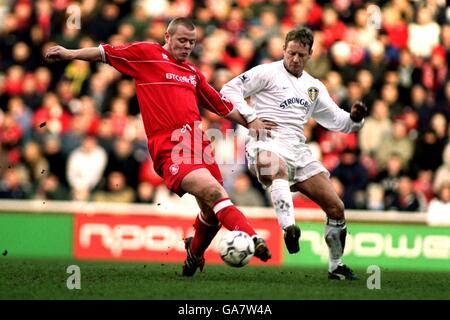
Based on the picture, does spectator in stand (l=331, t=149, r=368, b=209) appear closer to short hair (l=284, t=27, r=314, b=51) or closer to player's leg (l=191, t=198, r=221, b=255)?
player's leg (l=191, t=198, r=221, b=255)

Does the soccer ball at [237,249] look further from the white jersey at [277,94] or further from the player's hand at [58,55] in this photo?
the player's hand at [58,55]

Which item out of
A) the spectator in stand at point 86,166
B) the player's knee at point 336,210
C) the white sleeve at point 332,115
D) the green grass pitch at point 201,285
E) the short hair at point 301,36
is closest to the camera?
the green grass pitch at point 201,285

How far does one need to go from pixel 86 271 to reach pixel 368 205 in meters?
6.37

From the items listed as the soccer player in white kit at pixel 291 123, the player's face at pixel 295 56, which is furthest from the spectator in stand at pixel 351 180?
the player's face at pixel 295 56

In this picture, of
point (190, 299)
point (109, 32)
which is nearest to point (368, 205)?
point (109, 32)

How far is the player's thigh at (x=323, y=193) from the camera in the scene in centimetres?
1028

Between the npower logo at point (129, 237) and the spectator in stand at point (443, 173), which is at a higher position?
the spectator in stand at point (443, 173)

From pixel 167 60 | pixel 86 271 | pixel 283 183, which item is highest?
pixel 167 60

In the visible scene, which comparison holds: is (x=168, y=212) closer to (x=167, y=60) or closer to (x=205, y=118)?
(x=205, y=118)

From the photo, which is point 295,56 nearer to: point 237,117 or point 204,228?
point 237,117

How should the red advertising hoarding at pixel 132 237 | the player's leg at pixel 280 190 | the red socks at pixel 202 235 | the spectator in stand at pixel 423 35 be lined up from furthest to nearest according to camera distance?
1. the spectator in stand at pixel 423 35
2. the red advertising hoarding at pixel 132 237
3. the red socks at pixel 202 235
4. the player's leg at pixel 280 190

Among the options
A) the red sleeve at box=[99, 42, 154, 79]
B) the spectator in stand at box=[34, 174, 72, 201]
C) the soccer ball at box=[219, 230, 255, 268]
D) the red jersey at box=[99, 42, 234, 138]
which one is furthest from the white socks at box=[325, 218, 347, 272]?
the spectator in stand at box=[34, 174, 72, 201]

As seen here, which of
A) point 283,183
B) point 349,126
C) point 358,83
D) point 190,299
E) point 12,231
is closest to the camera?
point 190,299

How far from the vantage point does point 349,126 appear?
10750 mm
